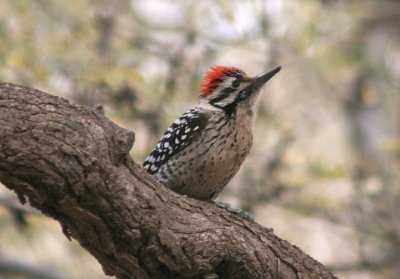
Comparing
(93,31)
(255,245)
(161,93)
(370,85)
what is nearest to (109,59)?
(93,31)

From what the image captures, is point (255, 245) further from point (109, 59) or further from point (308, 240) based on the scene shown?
point (308, 240)

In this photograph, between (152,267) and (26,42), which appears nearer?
(152,267)

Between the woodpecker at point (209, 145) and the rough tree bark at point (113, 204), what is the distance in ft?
2.44

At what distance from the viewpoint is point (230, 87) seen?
20.6 feet

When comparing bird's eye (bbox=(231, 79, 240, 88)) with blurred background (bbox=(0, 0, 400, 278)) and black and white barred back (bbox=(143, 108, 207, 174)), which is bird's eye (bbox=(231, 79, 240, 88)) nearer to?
black and white barred back (bbox=(143, 108, 207, 174))

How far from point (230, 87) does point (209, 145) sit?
62 centimetres

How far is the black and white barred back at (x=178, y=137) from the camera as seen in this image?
594 cm

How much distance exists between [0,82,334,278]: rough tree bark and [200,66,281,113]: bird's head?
1.27 meters

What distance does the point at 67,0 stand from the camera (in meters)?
10.2

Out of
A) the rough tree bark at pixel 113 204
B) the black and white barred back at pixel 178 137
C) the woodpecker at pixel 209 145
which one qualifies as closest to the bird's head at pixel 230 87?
the woodpecker at pixel 209 145

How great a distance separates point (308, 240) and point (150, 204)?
6.96 meters

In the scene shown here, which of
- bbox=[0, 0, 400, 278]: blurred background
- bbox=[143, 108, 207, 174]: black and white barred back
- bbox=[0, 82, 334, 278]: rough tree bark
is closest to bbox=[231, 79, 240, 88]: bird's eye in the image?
bbox=[143, 108, 207, 174]: black and white barred back

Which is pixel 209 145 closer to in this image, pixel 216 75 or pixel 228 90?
pixel 228 90

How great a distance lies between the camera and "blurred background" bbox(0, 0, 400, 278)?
28.5 feet
